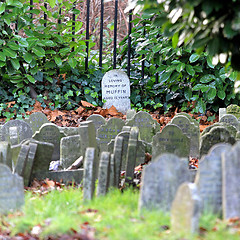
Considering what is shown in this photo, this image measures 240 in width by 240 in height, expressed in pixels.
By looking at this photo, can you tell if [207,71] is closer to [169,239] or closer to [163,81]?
[163,81]

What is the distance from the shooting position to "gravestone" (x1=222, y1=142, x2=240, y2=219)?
9.20 feet

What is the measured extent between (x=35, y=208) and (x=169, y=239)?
1.12 m

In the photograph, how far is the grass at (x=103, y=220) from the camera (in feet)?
8.49

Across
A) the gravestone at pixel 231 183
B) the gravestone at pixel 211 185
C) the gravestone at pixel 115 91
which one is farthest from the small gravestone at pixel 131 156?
the gravestone at pixel 115 91

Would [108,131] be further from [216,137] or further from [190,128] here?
[216,137]

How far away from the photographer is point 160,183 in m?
2.96

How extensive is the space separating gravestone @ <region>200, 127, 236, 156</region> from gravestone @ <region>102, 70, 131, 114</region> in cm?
379

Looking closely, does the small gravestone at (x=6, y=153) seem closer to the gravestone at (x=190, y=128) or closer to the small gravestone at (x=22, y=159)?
the small gravestone at (x=22, y=159)

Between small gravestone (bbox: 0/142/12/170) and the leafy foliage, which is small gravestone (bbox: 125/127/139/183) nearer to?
small gravestone (bbox: 0/142/12/170)

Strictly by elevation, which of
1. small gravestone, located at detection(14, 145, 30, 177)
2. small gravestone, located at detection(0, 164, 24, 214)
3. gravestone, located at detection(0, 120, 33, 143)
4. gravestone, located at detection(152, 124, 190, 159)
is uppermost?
gravestone, located at detection(0, 120, 33, 143)

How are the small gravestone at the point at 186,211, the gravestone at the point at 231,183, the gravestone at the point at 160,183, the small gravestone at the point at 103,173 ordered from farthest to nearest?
the small gravestone at the point at 103,173, the gravestone at the point at 160,183, the gravestone at the point at 231,183, the small gravestone at the point at 186,211

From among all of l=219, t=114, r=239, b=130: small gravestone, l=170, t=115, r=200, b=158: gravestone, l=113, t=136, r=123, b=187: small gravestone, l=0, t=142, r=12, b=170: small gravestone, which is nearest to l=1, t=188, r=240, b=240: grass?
l=113, t=136, r=123, b=187: small gravestone

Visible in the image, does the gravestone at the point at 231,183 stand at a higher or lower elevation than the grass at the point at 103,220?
higher

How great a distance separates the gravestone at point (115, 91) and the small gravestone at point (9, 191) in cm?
506
